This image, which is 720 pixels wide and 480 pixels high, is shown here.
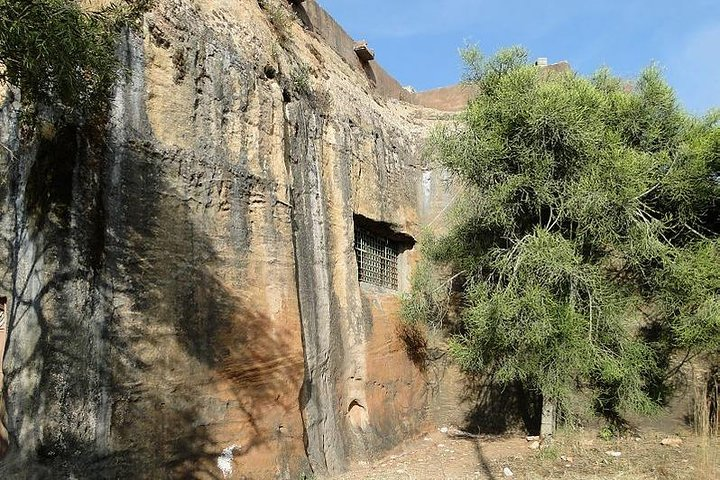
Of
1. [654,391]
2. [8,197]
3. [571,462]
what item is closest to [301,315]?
[8,197]

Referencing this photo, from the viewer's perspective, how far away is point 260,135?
734cm

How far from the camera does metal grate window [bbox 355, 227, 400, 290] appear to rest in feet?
34.4

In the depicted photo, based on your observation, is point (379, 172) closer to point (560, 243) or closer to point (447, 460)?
point (560, 243)

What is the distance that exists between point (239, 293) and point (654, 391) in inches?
267

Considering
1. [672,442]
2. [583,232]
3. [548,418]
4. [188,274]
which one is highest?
[583,232]

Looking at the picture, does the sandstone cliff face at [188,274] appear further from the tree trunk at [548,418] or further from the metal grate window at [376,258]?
the tree trunk at [548,418]

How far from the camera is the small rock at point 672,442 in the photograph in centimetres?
878

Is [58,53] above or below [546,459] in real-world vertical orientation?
above

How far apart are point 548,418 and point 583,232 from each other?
9.12 feet

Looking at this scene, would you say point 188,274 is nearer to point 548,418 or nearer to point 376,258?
point 376,258

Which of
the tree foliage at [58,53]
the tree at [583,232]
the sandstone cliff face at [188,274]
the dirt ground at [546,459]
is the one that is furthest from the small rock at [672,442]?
the tree foliage at [58,53]

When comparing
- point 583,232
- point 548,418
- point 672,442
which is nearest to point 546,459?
point 548,418

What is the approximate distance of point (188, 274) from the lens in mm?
6191

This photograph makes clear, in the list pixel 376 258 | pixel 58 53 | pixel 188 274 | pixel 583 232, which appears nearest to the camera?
pixel 58 53
